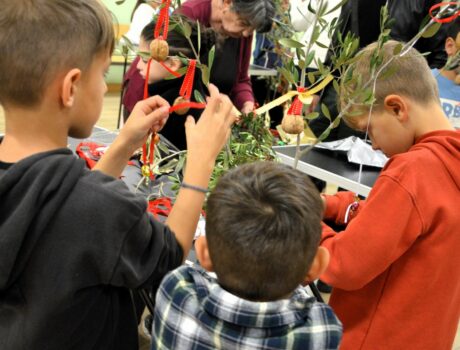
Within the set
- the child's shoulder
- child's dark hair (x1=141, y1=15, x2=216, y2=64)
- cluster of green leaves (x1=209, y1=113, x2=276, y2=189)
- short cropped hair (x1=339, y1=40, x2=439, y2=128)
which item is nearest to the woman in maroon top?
child's dark hair (x1=141, y1=15, x2=216, y2=64)

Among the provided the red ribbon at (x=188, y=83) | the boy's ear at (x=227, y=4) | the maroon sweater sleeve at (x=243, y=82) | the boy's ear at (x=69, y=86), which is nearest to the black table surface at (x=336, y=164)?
the maroon sweater sleeve at (x=243, y=82)

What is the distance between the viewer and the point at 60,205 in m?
0.74

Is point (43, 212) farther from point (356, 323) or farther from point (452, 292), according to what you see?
point (452, 292)

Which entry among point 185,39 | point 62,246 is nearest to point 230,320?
point 62,246

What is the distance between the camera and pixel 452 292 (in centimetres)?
115

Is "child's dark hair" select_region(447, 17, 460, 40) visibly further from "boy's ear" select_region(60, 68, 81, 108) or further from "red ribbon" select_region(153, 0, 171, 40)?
"boy's ear" select_region(60, 68, 81, 108)

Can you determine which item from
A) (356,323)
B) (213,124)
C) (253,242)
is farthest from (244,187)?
(356,323)

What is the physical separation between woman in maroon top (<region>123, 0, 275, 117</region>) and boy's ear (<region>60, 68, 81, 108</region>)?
1.24m

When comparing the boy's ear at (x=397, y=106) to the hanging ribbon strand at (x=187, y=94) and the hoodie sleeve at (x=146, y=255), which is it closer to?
the hanging ribbon strand at (x=187, y=94)

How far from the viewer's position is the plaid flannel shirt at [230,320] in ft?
2.39

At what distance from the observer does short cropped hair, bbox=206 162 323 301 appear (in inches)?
28.9

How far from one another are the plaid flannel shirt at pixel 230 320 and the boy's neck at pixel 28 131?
302mm

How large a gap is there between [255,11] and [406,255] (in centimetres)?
134

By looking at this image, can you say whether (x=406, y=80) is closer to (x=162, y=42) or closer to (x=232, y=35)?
(x=162, y=42)
